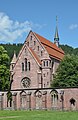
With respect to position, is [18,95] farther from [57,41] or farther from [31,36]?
[57,41]

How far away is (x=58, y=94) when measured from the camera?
4603cm

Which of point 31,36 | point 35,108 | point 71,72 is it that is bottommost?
point 35,108

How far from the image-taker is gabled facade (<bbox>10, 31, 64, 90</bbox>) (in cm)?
6181

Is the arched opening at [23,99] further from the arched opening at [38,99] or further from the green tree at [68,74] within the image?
the green tree at [68,74]

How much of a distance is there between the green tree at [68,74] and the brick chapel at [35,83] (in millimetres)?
2563

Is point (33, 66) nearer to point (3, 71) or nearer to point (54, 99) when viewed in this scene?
point (3, 71)

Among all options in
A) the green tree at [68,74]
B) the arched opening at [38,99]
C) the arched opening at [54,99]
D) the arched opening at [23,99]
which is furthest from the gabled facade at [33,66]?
the arched opening at [54,99]

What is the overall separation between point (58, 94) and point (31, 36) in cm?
2427

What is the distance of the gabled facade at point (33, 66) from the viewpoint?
2434 inches

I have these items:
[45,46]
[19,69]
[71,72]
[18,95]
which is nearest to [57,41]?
[45,46]

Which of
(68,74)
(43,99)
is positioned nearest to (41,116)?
(43,99)

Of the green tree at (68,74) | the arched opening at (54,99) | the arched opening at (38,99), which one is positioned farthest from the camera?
the green tree at (68,74)

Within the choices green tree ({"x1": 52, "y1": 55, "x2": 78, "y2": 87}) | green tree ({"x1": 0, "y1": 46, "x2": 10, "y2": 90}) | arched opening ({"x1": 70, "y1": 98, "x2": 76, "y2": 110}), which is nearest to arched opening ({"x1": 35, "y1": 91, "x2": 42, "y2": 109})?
arched opening ({"x1": 70, "y1": 98, "x2": 76, "y2": 110})

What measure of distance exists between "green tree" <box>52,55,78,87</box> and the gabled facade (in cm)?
527
